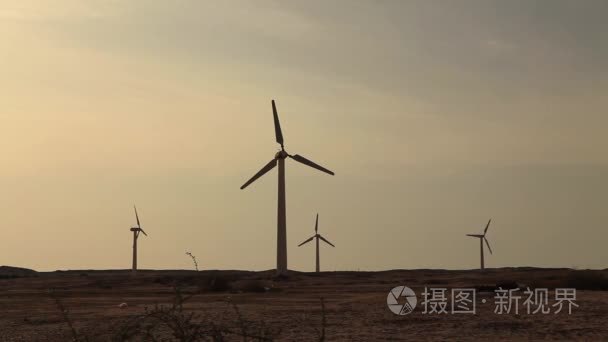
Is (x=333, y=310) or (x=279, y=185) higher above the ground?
(x=279, y=185)

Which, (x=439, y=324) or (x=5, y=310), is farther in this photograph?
(x=5, y=310)

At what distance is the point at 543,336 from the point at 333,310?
38.5 ft

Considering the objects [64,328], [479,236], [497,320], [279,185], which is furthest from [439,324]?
[479,236]

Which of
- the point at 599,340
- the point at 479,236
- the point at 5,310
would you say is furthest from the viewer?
the point at 479,236

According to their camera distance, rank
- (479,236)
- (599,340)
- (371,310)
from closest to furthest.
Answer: (599,340), (371,310), (479,236)

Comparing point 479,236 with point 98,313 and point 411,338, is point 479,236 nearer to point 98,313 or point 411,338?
point 98,313

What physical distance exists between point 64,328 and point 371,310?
470 inches

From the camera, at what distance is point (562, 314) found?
2969 centimetres

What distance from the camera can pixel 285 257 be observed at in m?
91.9

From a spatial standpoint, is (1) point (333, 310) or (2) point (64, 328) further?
(1) point (333, 310)

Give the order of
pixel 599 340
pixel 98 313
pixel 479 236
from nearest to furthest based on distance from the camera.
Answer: pixel 599 340 < pixel 98 313 < pixel 479 236

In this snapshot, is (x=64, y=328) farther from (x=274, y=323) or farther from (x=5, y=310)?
(x=5, y=310)

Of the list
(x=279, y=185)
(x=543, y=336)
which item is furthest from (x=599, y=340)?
(x=279, y=185)

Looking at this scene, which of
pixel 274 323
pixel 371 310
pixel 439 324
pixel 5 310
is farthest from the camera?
pixel 5 310
